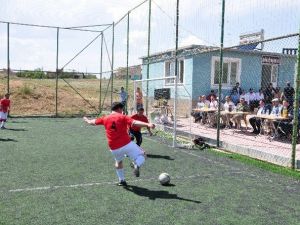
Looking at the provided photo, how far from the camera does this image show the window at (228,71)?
22.6 meters

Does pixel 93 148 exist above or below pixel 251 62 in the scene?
below

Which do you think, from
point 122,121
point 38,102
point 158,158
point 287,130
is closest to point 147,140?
point 158,158

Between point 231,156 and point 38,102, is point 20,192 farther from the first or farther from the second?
point 38,102

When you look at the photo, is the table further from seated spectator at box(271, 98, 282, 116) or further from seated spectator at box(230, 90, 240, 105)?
seated spectator at box(230, 90, 240, 105)

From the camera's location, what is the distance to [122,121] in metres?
7.27

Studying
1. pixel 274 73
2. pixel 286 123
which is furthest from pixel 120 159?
pixel 274 73

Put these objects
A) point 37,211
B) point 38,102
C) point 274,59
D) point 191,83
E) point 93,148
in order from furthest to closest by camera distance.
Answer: point 38,102 → point 274,59 → point 191,83 → point 93,148 → point 37,211

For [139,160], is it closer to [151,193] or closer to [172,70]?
[151,193]

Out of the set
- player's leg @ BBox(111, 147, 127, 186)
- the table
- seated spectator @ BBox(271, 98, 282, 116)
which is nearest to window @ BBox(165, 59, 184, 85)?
the table

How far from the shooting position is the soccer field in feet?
19.1

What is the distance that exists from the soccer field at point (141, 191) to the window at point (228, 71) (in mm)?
11927

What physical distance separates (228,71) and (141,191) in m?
17.0

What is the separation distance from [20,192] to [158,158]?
449 centimetres

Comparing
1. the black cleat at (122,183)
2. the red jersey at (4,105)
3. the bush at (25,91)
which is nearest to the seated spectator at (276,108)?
the black cleat at (122,183)
